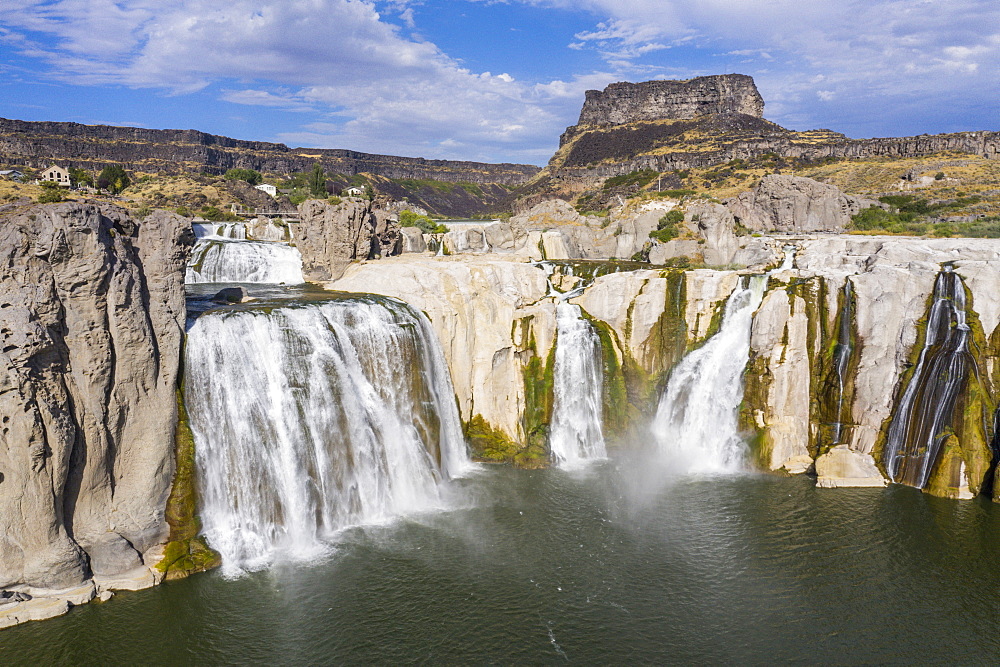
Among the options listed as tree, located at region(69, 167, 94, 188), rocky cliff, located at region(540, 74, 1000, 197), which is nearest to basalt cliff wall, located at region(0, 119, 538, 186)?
tree, located at region(69, 167, 94, 188)

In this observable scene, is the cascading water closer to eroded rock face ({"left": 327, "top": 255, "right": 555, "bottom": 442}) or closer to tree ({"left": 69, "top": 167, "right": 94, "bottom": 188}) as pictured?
eroded rock face ({"left": 327, "top": 255, "right": 555, "bottom": 442})

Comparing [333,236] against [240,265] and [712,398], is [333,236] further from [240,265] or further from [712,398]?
[712,398]

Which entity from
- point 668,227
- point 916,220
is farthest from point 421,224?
point 916,220

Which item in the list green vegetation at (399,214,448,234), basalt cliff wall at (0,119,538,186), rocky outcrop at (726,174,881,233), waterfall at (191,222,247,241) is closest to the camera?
waterfall at (191,222,247,241)

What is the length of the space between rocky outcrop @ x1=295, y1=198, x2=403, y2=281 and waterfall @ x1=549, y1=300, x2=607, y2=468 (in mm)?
12044

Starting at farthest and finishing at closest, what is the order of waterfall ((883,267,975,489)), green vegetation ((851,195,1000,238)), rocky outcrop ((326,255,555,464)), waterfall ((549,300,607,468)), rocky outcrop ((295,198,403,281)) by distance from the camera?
1. green vegetation ((851,195,1000,238))
2. rocky outcrop ((295,198,403,281))
3. rocky outcrop ((326,255,555,464))
4. waterfall ((549,300,607,468))
5. waterfall ((883,267,975,489))

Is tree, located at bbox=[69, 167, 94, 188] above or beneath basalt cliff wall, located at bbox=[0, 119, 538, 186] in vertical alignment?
beneath

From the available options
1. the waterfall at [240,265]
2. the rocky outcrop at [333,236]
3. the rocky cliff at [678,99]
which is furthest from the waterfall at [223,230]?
the rocky cliff at [678,99]

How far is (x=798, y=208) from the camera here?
2056 inches

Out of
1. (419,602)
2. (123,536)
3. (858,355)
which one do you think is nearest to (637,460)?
(858,355)

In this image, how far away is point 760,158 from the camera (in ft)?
314

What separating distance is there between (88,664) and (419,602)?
24.3 ft

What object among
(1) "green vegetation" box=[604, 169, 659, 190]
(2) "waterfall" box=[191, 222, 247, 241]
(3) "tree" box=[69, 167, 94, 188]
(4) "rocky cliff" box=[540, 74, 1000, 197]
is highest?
(4) "rocky cliff" box=[540, 74, 1000, 197]

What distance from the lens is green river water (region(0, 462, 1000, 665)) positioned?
13562mm
